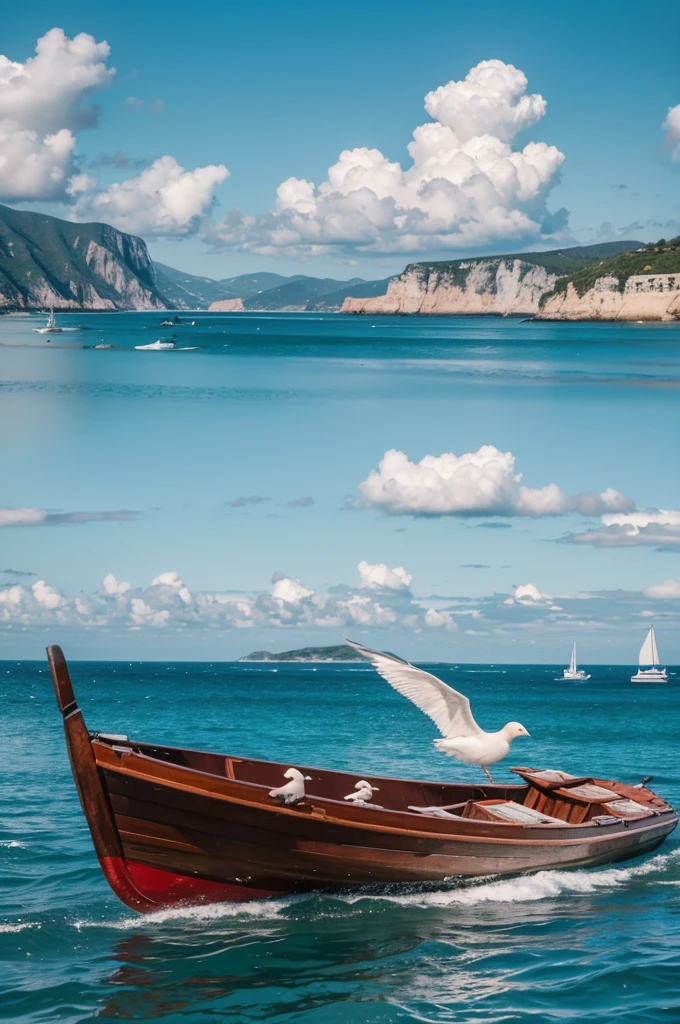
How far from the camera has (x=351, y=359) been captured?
112188 mm

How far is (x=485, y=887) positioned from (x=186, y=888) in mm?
5029

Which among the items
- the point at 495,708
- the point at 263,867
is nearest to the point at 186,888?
the point at 263,867

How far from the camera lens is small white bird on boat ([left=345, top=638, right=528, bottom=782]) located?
19594 millimetres

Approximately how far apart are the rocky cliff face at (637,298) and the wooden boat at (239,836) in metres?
170

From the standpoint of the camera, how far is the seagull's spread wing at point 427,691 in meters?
19.6

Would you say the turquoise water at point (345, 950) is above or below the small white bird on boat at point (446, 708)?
below

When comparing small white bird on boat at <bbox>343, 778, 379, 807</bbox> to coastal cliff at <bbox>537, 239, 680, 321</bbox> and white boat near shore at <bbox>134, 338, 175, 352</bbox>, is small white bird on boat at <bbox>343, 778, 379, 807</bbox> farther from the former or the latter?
coastal cliff at <bbox>537, 239, 680, 321</bbox>

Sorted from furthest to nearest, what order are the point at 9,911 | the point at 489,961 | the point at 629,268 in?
the point at 629,268 < the point at 9,911 < the point at 489,961

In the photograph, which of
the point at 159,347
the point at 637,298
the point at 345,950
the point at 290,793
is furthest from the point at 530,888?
the point at 637,298

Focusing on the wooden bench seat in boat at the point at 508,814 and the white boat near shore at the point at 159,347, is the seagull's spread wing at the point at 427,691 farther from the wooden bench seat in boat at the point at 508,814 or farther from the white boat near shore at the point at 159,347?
the white boat near shore at the point at 159,347

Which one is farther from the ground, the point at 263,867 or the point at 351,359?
the point at 351,359

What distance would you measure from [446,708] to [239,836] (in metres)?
4.48

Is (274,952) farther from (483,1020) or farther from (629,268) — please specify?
(629,268)

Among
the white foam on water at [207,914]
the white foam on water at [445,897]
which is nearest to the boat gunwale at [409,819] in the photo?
the white foam on water at [445,897]
